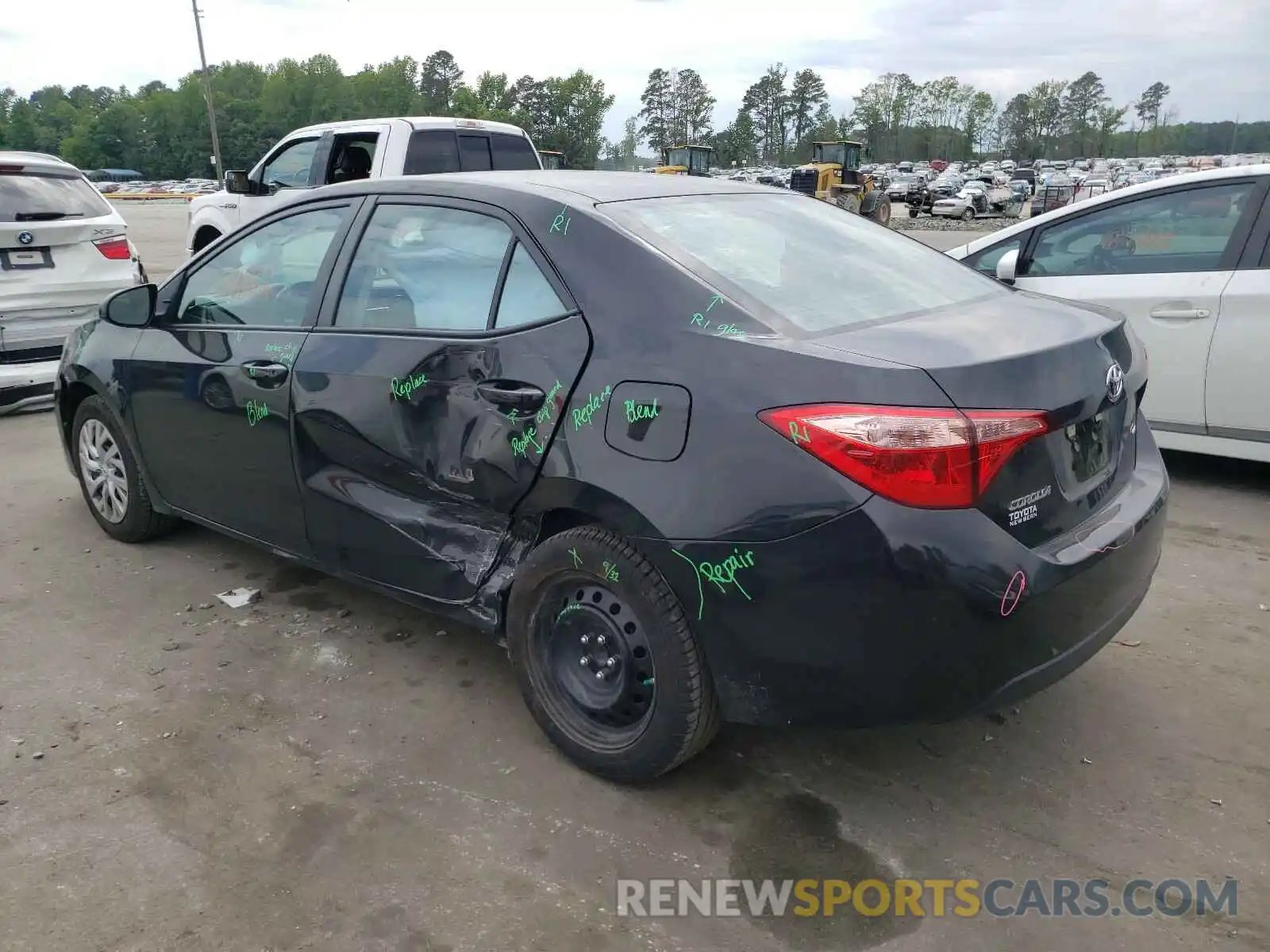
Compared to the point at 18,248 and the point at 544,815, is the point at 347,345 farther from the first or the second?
the point at 18,248

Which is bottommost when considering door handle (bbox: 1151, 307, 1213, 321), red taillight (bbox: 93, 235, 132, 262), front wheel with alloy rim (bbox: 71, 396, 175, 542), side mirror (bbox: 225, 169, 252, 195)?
front wheel with alloy rim (bbox: 71, 396, 175, 542)

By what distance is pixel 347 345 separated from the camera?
3.22 meters

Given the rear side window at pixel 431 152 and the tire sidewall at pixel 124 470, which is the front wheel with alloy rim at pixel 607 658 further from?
the rear side window at pixel 431 152

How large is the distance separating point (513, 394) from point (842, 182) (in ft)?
103

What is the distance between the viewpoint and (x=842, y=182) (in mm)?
31953

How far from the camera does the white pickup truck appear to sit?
9.16 m

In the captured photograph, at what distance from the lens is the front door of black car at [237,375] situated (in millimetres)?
3459

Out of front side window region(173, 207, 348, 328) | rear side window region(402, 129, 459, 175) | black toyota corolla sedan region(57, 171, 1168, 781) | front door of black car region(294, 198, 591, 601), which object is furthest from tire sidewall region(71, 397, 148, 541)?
rear side window region(402, 129, 459, 175)

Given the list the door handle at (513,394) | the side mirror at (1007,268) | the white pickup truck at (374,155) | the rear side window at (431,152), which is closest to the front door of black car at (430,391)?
the door handle at (513,394)

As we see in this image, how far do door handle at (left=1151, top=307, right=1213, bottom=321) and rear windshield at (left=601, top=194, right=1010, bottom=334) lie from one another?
2.32m

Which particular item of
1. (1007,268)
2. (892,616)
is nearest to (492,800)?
(892,616)

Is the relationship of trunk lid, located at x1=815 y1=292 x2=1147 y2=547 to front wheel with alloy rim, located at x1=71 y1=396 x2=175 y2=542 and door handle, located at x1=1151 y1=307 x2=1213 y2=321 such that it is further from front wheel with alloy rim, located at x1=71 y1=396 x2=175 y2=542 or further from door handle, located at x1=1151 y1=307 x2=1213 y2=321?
front wheel with alloy rim, located at x1=71 y1=396 x2=175 y2=542

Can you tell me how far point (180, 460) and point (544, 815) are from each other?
2.30 meters

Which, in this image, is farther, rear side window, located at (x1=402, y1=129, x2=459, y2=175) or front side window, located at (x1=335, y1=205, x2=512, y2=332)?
rear side window, located at (x1=402, y1=129, x2=459, y2=175)
